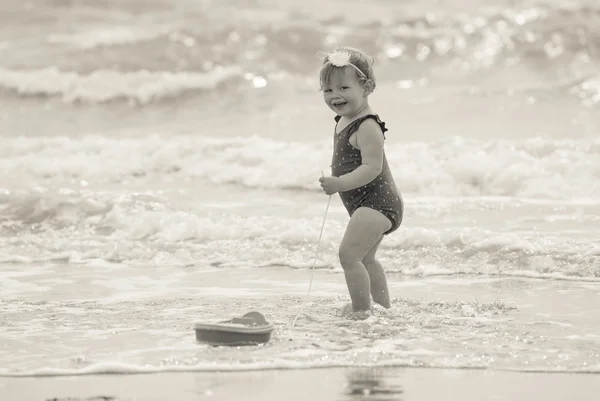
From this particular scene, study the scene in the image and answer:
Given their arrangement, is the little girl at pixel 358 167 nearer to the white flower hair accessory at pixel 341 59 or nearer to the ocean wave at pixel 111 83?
the white flower hair accessory at pixel 341 59

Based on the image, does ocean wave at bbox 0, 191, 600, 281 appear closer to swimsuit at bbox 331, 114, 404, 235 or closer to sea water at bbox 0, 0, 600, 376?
sea water at bbox 0, 0, 600, 376

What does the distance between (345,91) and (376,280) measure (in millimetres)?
1004

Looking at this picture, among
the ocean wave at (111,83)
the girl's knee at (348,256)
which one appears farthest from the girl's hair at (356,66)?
the ocean wave at (111,83)

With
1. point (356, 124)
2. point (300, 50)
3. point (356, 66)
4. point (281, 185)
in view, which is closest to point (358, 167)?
point (356, 124)

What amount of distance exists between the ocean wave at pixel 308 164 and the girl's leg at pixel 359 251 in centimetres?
467

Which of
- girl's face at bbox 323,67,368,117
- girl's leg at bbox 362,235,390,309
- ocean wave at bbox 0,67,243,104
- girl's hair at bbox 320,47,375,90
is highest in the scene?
ocean wave at bbox 0,67,243,104

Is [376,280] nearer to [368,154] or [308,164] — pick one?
[368,154]

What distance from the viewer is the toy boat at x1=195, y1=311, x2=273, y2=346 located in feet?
14.7

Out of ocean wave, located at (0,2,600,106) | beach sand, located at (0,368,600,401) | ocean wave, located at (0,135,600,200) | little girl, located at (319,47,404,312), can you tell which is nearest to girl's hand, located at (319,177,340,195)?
little girl, located at (319,47,404,312)

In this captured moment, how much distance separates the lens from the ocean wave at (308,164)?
10078mm

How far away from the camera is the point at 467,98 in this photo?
52.4ft

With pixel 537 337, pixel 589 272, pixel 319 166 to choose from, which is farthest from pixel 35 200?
pixel 537 337

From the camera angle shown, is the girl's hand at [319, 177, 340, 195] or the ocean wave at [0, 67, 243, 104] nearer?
the girl's hand at [319, 177, 340, 195]

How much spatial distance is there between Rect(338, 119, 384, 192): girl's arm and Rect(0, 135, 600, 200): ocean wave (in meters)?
4.69
